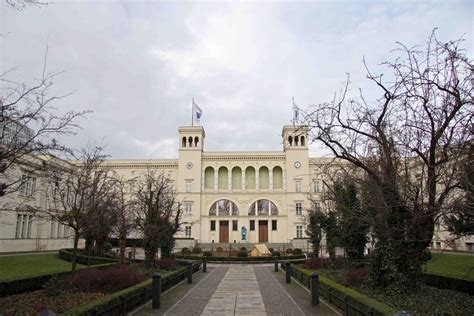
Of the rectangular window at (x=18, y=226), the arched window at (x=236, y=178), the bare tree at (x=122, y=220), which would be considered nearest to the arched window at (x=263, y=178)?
the arched window at (x=236, y=178)

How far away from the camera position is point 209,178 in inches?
2724

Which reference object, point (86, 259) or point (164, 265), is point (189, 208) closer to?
point (86, 259)

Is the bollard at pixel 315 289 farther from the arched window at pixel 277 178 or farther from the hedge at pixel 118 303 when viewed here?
the arched window at pixel 277 178

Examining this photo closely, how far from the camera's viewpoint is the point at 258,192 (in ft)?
217

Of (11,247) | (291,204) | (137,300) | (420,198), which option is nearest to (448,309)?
(420,198)

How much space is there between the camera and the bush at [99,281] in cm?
1346

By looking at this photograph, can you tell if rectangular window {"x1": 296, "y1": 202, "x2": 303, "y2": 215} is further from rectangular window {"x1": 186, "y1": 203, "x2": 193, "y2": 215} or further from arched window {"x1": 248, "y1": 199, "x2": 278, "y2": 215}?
rectangular window {"x1": 186, "y1": 203, "x2": 193, "y2": 215}

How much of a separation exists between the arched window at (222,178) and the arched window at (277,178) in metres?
8.34

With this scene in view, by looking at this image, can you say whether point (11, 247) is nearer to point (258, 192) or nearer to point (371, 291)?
point (371, 291)

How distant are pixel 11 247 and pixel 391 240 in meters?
34.4

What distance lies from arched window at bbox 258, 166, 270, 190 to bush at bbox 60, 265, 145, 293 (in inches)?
2126

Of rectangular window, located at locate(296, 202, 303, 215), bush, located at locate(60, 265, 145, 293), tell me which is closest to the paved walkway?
bush, located at locate(60, 265, 145, 293)

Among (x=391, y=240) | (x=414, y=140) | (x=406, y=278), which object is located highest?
(x=414, y=140)

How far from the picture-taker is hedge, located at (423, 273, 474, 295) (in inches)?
522
